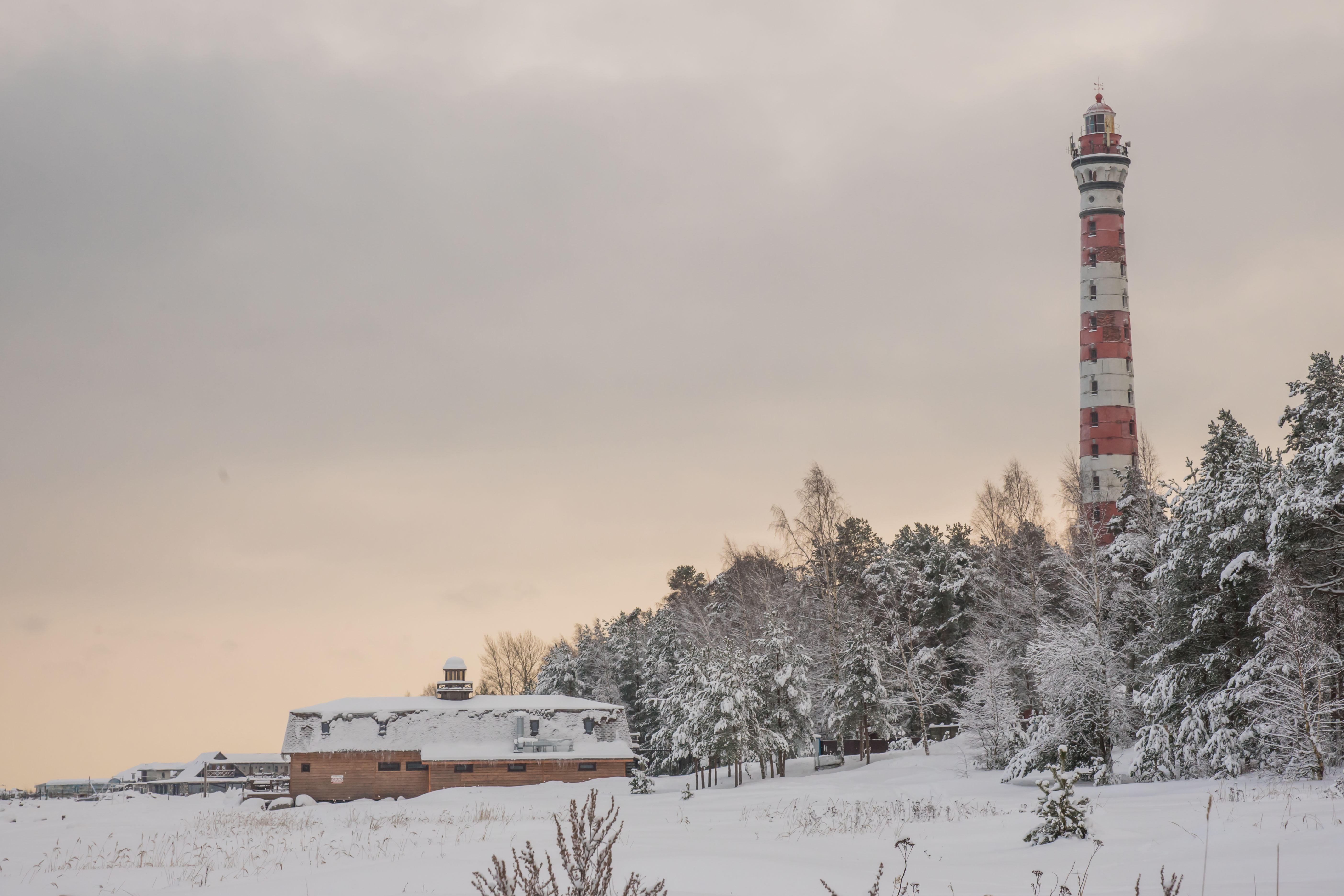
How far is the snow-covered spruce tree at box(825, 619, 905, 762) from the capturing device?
49312 millimetres

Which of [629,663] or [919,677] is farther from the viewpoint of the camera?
[629,663]

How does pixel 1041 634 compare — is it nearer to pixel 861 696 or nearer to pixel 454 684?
pixel 861 696

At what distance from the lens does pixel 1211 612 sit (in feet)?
100

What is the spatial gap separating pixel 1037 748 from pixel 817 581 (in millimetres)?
23627

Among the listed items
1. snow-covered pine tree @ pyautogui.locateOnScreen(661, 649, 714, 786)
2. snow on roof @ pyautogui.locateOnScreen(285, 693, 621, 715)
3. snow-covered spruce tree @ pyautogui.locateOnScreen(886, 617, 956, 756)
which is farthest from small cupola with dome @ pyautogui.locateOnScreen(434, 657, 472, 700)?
snow-covered spruce tree @ pyautogui.locateOnScreen(886, 617, 956, 756)

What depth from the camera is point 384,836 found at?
19359 millimetres

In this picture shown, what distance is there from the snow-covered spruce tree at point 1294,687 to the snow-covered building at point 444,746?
34.3m

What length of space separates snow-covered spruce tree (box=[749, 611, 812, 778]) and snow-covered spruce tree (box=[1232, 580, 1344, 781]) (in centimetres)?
2389

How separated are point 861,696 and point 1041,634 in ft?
35.2

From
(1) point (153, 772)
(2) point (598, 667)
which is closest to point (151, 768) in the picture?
(1) point (153, 772)

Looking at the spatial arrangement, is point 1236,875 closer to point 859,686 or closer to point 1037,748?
point 1037,748

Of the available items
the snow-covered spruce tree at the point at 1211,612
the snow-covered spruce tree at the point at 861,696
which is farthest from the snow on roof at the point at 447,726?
the snow-covered spruce tree at the point at 1211,612

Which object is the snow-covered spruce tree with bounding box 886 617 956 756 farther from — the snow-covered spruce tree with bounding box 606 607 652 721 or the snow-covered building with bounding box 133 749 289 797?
the snow-covered building with bounding box 133 749 289 797

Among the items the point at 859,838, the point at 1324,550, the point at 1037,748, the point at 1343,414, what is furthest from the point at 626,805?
the point at 1343,414
